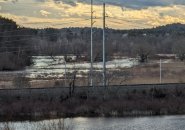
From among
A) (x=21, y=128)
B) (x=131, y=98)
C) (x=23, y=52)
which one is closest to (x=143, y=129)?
(x=21, y=128)

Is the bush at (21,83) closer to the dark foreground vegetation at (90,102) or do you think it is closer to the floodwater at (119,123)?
the dark foreground vegetation at (90,102)

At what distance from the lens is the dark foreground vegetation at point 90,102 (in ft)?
138

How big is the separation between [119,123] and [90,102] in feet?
25.4

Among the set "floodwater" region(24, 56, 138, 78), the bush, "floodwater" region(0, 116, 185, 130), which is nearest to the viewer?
"floodwater" region(0, 116, 185, 130)

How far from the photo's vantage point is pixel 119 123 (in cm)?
3675

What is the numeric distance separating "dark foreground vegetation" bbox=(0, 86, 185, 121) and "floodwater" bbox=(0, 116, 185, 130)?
264 cm

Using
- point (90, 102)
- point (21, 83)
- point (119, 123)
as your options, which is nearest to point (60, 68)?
point (21, 83)

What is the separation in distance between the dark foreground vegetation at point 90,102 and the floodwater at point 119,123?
2.64 meters

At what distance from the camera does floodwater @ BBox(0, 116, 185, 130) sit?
112 feet

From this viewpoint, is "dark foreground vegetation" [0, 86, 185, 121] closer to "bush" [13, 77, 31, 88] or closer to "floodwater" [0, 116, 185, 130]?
"floodwater" [0, 116, 185, 130]

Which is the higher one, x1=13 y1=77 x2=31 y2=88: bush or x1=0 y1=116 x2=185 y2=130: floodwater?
x1=13 y1=77 x2=31 y2=88: bush

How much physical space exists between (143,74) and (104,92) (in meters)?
29.2

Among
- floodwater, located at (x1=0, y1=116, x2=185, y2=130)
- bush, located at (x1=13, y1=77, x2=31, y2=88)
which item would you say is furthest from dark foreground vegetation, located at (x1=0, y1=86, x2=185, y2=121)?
bush, located at (x1=13, y1=77, x2=31, y2=88)

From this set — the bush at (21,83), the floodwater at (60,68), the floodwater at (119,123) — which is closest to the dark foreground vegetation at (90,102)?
the floodwater at (119,123)
